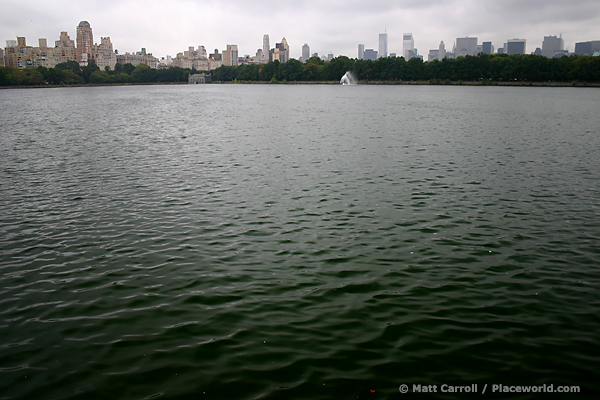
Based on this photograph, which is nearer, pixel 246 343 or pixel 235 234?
pixel 246 343

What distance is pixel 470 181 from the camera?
1977 centimetres

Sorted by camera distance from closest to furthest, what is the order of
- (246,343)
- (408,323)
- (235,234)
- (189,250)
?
1. (246,343)
2. (408,323)
3. (189,250)
4. (235,234)

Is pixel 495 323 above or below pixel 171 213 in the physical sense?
below

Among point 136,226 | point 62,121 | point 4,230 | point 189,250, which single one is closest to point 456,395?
point 189,250

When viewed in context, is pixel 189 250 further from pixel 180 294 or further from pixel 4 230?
pixel 4 230

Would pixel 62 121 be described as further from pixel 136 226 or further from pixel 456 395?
pixel 456 395

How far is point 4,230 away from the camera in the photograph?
13.6 meters

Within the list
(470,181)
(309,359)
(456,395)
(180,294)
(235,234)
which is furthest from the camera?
(470,181)

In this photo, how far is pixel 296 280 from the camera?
33.3 feet

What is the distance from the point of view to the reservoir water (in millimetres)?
7012

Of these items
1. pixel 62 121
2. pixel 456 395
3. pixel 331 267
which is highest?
pixel 62 121

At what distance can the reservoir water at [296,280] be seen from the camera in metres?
7.01

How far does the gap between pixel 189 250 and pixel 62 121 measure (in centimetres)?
4630

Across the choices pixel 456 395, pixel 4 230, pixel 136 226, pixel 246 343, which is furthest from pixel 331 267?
pixel 4 230
